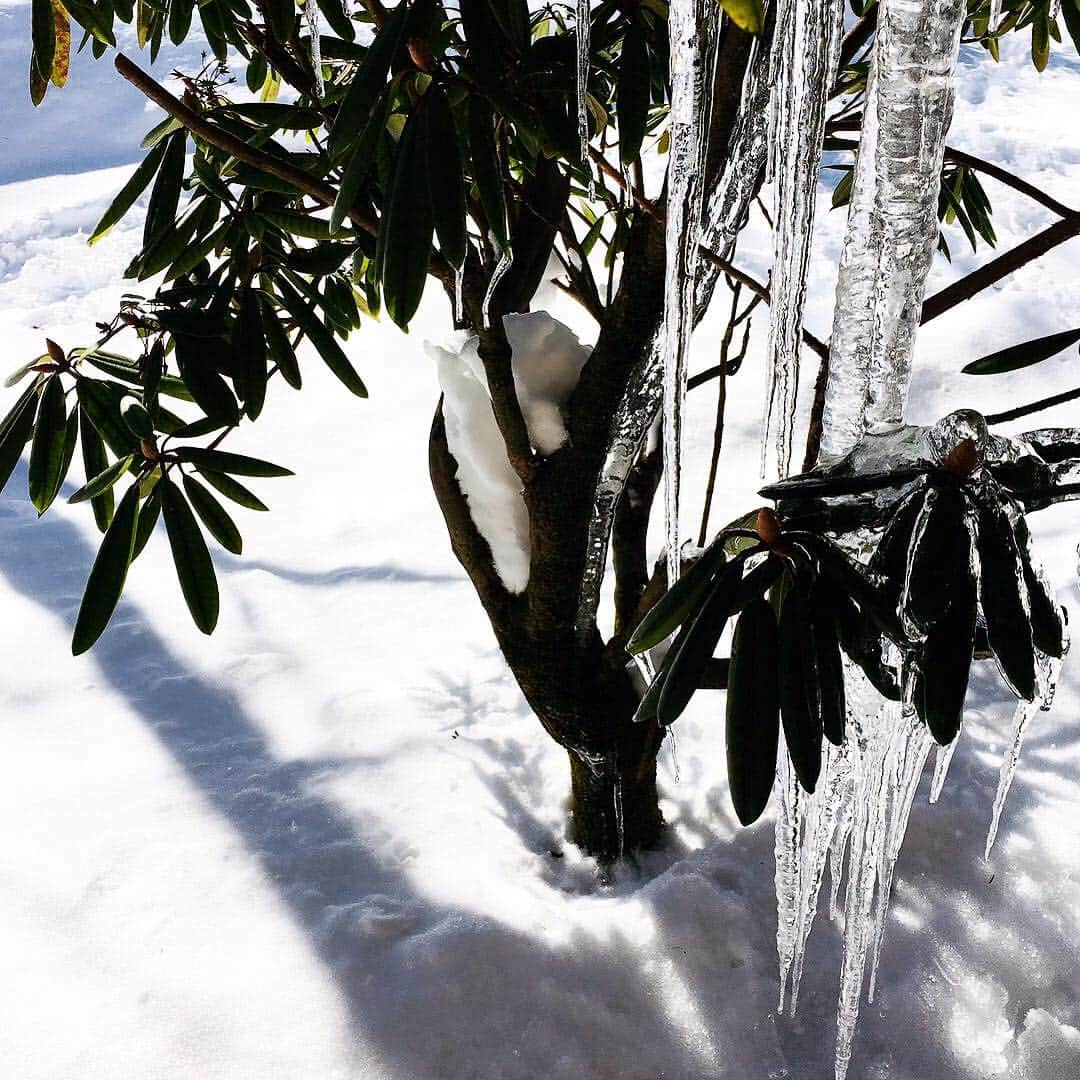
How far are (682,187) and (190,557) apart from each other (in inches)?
21.2

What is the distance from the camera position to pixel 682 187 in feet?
1.89

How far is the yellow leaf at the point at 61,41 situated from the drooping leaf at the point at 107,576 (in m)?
0.35

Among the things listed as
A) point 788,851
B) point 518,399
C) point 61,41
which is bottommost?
point 788,851

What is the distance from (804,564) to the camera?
1.77 ft

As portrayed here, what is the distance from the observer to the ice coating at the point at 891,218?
1.61 feet

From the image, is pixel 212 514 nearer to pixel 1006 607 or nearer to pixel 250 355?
pixel 250 355

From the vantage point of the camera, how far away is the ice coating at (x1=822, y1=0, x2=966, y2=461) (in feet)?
1.61

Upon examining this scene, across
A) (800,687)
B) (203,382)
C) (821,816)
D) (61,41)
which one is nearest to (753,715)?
(800,687)

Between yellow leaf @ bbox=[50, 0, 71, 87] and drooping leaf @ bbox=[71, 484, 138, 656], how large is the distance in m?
0.35

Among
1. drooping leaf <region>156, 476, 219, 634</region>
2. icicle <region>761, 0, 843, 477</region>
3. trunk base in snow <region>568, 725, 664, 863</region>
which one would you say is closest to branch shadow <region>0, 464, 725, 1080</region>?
trunk base in snow <region>568, 725, 664, 863</region>

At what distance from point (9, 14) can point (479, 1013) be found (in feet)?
21.4

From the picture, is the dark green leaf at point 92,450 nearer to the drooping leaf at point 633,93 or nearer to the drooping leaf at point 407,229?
the drooping leaf at point 407,229

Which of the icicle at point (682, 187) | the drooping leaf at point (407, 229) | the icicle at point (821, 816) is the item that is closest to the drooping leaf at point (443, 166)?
the drooping leaf at point (407, 229)

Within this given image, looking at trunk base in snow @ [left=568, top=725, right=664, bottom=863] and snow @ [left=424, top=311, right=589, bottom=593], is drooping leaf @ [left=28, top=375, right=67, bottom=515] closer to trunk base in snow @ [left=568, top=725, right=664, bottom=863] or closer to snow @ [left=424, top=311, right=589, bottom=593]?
snow @ [left=424, top=311, right=589, bottom=593]
